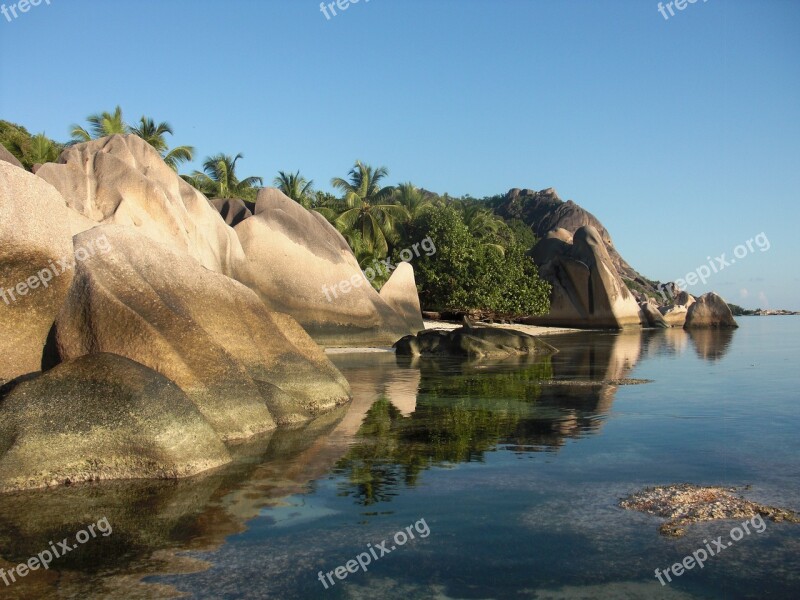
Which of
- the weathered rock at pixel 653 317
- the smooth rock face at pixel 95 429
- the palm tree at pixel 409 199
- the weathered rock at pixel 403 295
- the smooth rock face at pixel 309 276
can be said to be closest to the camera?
the smooth rock face at pixel 95 429

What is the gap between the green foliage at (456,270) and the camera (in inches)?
1572

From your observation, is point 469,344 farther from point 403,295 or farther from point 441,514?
point 441,514

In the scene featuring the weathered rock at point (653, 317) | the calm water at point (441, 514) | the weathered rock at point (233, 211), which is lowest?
the calm water at point (441, 514)

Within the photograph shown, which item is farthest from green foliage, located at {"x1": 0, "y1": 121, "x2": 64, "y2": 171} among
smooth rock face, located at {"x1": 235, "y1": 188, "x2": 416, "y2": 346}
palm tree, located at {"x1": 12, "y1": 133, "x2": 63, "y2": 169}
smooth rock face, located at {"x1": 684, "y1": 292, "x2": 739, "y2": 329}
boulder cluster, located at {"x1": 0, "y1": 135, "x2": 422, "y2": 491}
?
smooth rock face, located at {"x1": 684, "y1": 292, "x2": 739, "y2": 329}

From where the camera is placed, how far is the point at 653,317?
59.5 m

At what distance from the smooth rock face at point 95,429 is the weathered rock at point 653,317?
181 feet

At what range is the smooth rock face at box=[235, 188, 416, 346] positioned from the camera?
76.9ft

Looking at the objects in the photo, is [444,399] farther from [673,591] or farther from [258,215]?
[258,215]

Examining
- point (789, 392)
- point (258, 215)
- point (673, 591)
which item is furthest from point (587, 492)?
point (258, 215)

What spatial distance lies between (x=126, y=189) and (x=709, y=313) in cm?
5049

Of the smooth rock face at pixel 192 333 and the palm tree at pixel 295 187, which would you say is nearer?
the smooth rock face at pixel 192 333

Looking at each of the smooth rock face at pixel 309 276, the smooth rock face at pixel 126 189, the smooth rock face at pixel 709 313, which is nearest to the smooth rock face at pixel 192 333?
the smooth rock face at pixel 126 189

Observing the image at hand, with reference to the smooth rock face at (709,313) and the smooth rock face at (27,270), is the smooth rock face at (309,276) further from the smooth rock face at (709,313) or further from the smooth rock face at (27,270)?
the smooth rock face at (709,313)

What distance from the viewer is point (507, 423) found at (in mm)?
11242
